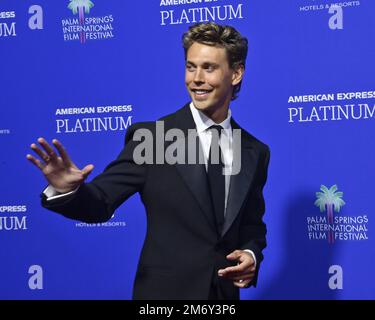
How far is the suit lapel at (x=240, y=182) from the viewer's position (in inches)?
90.0

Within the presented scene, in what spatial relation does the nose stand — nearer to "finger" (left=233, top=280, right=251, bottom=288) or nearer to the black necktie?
the black necktie

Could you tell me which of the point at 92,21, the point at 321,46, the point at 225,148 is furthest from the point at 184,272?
the point at 92,21

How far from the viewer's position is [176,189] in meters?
2.27

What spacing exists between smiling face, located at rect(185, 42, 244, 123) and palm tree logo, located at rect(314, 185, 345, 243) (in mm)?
1087

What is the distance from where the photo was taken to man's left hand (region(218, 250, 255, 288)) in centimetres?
221

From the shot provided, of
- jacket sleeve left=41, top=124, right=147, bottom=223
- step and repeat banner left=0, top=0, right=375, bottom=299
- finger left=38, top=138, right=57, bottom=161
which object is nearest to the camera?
finger left=38, top=138, right=57, bottom=161

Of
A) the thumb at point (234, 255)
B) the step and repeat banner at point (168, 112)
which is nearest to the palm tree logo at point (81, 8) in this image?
the step and repeat banner at point (168, 112)

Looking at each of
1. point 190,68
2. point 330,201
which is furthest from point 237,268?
point 330,201

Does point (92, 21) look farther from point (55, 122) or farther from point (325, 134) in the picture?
point (325, 134)

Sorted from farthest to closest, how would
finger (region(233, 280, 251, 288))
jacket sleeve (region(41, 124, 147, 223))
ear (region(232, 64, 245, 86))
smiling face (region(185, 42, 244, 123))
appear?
ear (region(232, 64, 245, 86)) < smiling face (region(185, 42, 244, 123)) < finger (region(233, 280, 251, 288)) < jacket sleeve (region(41, 124, 147, 223))

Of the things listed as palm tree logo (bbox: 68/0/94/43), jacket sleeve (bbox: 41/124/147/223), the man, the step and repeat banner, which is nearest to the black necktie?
the man

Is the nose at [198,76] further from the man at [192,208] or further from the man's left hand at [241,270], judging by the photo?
the man's left hand at [241,270]

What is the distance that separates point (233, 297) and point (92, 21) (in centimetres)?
195

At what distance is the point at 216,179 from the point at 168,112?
4.45 feet
